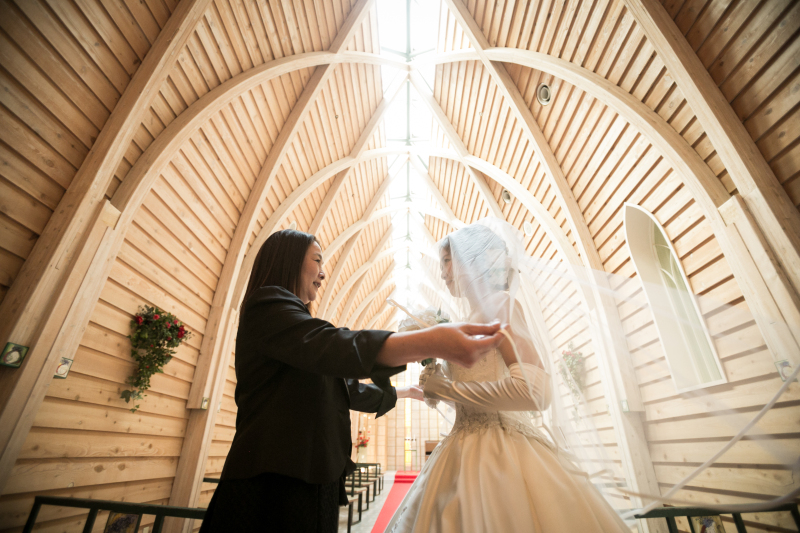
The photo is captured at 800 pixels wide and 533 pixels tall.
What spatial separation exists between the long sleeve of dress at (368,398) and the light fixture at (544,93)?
4.55 metres

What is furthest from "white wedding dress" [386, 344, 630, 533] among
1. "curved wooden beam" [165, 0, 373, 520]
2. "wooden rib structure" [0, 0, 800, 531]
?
"curved wooden beam" [165, 0, 373, 520]

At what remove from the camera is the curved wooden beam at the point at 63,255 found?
2.39 metres

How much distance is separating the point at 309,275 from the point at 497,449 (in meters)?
0.89

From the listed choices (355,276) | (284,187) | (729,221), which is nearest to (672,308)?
(729,221)

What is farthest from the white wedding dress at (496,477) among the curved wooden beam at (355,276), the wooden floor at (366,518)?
the curved wooden beam at (355,276)

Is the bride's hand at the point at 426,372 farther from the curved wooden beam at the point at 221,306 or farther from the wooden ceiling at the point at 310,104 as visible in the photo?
the curved wooden beam at the point at 221,306

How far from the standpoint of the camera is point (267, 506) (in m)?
0.90

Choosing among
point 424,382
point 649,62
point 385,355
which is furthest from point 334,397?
point 649,62

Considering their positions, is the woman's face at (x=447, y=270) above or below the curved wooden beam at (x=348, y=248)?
below

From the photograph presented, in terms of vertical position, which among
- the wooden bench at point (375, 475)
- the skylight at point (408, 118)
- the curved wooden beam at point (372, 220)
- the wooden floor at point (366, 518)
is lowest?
the wooden floor at point (366, 518)

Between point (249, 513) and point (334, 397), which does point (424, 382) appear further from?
point (249, 513)

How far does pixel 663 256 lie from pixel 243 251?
4.95 meters

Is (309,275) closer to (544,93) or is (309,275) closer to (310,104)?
(544,93)

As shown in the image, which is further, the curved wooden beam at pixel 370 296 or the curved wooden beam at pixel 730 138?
the curved wooden beam at pixel 370 296
